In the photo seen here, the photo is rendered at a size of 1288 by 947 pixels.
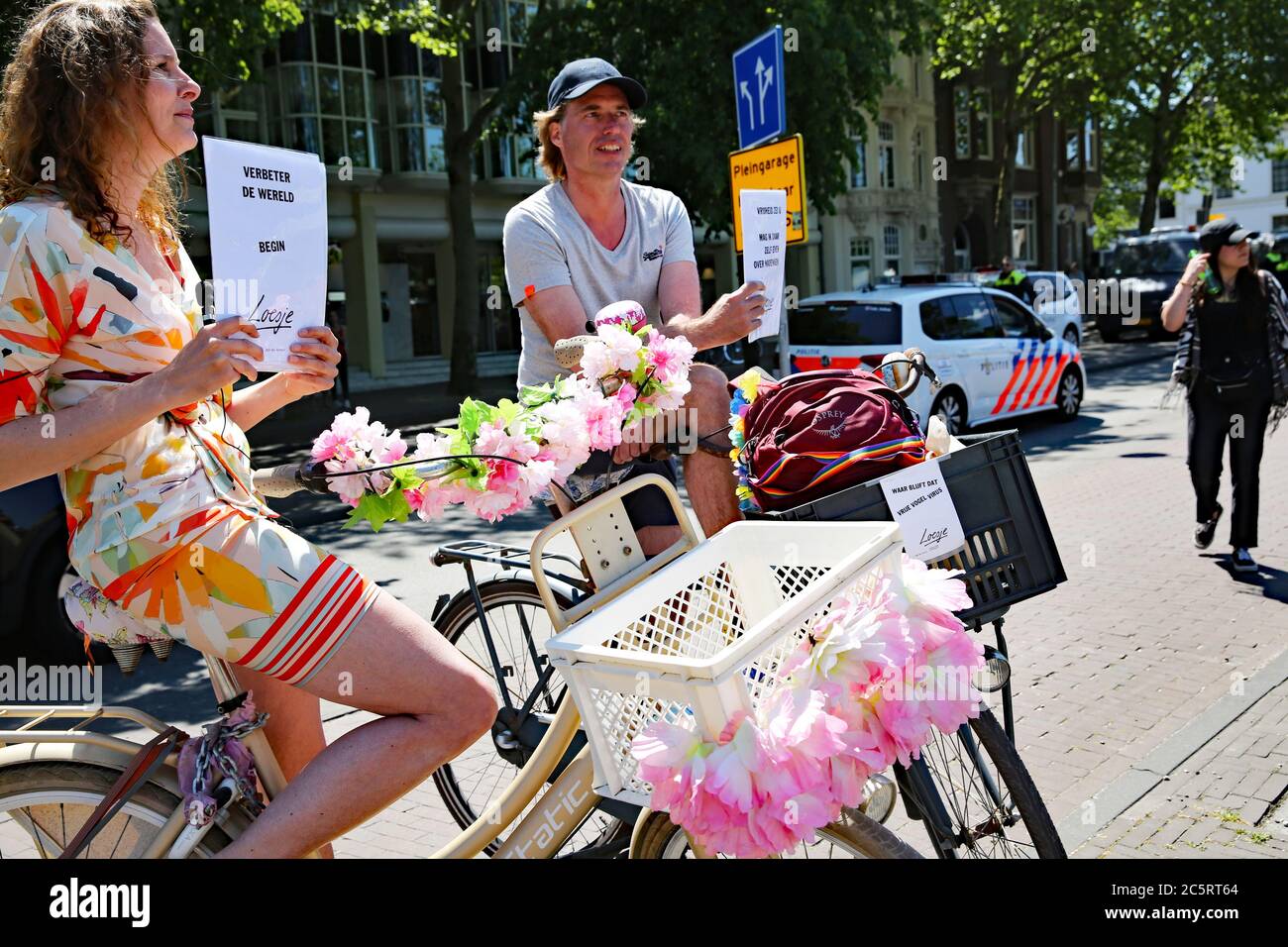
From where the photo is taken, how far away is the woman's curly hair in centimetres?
204

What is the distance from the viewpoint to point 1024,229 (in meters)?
48.2

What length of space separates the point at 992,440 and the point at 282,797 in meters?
1.66

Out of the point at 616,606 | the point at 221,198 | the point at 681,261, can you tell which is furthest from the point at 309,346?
the point at 681,261

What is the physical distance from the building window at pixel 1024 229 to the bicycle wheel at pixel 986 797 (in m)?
47.9

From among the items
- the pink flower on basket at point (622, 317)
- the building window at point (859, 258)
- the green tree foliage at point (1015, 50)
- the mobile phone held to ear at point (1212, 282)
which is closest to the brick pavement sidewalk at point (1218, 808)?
the pink flower on basket at point (622, 317)

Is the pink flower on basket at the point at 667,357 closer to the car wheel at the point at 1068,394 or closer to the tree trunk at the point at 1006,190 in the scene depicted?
the car wheel at the point at 1068,394

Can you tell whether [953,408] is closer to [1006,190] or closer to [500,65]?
[500,65]

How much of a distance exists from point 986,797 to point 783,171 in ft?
22.7

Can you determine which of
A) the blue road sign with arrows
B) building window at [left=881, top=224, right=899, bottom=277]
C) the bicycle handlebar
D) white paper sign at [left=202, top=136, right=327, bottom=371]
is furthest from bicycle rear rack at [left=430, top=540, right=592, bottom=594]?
building window at [left=881, top=224, right=899, bottom=277]

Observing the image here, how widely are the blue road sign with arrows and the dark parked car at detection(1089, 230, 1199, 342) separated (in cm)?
2069

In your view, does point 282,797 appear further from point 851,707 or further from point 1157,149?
point 1157,149

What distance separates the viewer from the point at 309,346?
2031 mm

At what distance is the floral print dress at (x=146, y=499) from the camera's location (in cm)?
196
